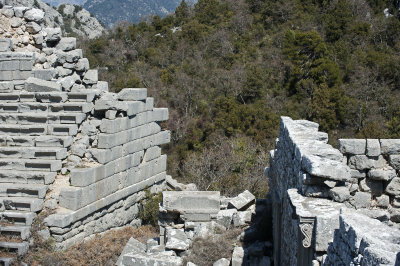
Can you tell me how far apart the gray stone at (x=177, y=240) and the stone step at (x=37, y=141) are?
274 centimetres

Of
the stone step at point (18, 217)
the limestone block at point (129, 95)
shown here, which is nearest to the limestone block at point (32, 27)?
the limestone block at point (129, 95)

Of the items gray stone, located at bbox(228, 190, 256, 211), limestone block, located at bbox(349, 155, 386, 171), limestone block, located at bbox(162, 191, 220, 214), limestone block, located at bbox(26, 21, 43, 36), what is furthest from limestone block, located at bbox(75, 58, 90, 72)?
limestone block, located at bbox(349, 155, 386, 171)

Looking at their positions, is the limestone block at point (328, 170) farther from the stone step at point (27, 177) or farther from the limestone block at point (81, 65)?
the limestone block at point (81, 65)

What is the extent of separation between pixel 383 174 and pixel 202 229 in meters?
3.27

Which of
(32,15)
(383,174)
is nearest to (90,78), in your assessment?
(32,15)

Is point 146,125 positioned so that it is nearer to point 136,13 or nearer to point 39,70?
point 39,70

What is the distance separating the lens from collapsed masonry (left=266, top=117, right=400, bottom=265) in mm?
3301

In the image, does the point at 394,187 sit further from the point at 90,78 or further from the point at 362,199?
the point at 90,78

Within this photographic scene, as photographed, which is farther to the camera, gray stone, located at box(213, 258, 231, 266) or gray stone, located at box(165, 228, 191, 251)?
gray stone, located at box(165, 228, 191, 251)

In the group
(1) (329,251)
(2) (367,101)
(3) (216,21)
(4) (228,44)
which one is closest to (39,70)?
(1) (329,251)

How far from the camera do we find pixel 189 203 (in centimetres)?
956

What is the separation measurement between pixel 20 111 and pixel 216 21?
101 ft

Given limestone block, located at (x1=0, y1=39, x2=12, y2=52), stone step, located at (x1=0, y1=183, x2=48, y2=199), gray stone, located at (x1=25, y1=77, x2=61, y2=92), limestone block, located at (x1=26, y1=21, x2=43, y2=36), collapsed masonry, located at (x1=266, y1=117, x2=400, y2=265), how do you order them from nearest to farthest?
collapsed masonry, located at (x1=266, y1=117, x2=400, y2=265), stone step, located at (x1=0, y1=183, x2=48, y2=199), gray stone, located at (x1=25, y1=77, x2=61, y2=92), limestone block, located at (x1=0, y1=39, x2=12, y2=52), limestone block, located at (x1=26, y1=21, x2=43, y2=36)

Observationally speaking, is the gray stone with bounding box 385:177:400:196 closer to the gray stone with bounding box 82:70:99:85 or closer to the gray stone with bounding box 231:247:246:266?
the gray stone with bounding box 231:247:246:266
